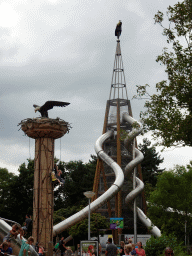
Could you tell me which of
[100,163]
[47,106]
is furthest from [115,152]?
[47,106]

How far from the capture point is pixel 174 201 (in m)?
30.4

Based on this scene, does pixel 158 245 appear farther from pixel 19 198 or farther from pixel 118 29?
pixel 118 29

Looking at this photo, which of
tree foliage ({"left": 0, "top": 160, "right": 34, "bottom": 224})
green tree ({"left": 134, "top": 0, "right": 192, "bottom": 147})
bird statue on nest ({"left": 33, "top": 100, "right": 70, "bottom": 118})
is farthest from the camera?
tree foliage ({"left": 0, "top": 160, "right": 34, "bottom": 224})

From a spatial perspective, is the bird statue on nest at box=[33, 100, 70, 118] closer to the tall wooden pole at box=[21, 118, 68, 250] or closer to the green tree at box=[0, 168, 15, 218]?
the tall wooden pole at box=[21, 118, 68, 250]

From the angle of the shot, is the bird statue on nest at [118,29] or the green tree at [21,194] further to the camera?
the bird statue on nest at [118,29]

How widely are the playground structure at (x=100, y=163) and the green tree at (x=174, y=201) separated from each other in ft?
14.0

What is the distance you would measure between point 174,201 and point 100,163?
12.7 meters

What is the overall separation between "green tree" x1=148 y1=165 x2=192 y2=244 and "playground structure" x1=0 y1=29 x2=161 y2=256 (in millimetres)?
4269

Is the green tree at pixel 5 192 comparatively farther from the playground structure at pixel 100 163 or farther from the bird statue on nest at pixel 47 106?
the bird statue on nest at pixel 47 106

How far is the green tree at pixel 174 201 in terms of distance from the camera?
30344 millimetres

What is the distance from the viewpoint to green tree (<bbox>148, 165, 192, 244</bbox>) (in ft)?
99.6

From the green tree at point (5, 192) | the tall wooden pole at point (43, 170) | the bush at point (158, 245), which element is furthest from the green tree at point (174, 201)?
the green tree at point (5, 192)

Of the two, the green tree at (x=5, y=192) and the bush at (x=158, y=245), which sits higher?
the green tree at (x=5, y=192)

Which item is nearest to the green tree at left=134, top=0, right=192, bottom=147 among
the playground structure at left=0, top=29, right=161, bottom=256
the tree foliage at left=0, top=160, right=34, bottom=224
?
the playground structure at left=0, top=29, right=161, bottom=256
